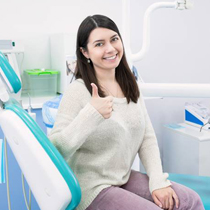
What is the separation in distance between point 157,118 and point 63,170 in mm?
2506

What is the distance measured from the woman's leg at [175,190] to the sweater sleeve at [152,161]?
4 cm

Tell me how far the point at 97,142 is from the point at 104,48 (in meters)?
0.34

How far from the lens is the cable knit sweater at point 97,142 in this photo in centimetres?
101

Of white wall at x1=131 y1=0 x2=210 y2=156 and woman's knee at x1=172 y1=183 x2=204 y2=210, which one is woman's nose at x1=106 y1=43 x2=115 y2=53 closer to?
woman's knee at x1=172 y1=183 x2=204 y2=210

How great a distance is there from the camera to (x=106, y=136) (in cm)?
113

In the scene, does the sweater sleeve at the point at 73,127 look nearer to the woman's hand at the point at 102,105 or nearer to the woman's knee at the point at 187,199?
the woman's hand at the point at 102,105

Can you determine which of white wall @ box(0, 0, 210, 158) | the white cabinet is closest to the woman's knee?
the white cabinet

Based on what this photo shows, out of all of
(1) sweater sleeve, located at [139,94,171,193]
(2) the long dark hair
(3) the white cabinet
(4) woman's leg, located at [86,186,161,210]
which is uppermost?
(2) the long dark hair

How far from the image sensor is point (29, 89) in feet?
9.77

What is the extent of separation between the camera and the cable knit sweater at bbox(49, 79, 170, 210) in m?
1.01

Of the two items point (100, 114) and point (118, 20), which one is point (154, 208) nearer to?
point (100, 114)

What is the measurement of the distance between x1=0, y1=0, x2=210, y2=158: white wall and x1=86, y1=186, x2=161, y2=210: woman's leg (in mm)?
2011

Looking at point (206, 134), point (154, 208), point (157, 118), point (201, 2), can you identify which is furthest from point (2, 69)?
point (201, 2)

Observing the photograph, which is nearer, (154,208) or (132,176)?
(154,208)
